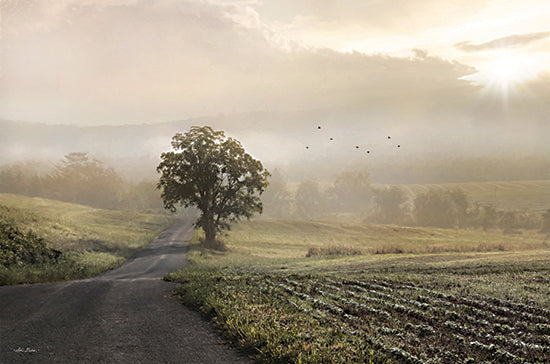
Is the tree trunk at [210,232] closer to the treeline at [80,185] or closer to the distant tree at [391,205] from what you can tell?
the treeline at [80,185]

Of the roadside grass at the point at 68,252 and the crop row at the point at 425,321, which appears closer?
the crop row at the point at 425,321

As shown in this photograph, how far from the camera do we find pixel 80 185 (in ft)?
525

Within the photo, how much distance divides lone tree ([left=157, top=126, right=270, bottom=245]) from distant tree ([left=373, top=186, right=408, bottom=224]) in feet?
392

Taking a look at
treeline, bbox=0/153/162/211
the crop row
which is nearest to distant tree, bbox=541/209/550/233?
the crop row

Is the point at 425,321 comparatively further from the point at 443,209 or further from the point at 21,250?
the point at 443,209

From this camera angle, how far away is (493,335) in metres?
13.5

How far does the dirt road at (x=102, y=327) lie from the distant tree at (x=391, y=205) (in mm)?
157659

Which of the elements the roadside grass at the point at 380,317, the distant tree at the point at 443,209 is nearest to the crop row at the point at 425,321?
the roadside grass at the point at 380,317

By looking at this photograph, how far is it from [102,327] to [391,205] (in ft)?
546

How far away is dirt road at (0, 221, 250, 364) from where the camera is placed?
10445 mm

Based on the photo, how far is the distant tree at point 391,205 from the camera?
167 metres

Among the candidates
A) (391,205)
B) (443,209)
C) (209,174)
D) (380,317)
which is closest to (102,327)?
(380,317)

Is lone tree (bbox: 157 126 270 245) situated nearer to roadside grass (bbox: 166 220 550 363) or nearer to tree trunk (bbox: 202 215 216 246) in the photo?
tree trunk (bbox: 202 215 216 246)

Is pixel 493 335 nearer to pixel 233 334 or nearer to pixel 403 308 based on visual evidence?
pixel 403 308
